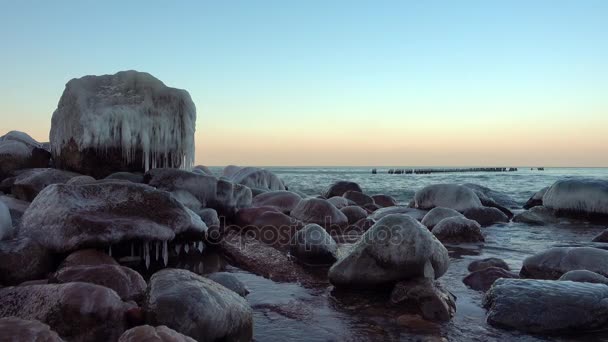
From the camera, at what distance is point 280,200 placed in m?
11.9

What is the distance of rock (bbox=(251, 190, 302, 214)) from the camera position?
1162 centimetres

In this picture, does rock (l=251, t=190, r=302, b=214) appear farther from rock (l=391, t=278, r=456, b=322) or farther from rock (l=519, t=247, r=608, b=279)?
rock (l=391, t=278, r=456, b=322)

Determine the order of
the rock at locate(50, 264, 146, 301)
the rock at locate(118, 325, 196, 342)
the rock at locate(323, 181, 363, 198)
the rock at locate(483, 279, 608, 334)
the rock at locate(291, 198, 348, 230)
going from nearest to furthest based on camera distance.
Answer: the rock at locate(118, 325, 196, 342) → the rock at locate(483, 279, 608, 334) → the rock at locate(50, 264, 146, 301) → the rock at locate(291, 198, 348, 230) → the rock at locate(323, 181, 363, 198)

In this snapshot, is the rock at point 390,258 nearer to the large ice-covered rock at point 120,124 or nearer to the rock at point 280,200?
the large ice-covered rock at point 120,124

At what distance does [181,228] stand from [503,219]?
9.05 metres

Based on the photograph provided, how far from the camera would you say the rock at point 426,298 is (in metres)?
4.00

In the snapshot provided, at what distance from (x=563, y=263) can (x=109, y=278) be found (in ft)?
16.3

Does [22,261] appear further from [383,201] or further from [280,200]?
[383,201]

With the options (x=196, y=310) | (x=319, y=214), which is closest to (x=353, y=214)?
(x=319, y=214)

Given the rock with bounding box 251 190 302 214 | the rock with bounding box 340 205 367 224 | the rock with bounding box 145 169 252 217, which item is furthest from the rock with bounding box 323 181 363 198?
the rock with bounding box 145 169 252 217

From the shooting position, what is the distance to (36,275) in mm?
4551

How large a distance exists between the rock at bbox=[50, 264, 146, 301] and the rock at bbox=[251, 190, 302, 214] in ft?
24.1

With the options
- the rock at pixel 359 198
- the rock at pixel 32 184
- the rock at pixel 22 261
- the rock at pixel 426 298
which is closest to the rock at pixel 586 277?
the rock at pixel 426 298

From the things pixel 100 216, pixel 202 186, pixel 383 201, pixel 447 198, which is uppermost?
pixel 202 186
